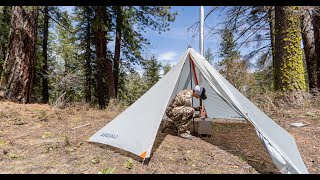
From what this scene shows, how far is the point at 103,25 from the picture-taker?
1032 cm

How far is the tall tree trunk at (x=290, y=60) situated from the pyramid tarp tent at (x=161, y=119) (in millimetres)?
3108

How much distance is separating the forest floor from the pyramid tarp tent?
0.62 ft

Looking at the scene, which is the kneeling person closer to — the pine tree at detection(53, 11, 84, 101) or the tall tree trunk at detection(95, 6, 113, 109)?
the pine tree at detection(53, 11, 84, 101)

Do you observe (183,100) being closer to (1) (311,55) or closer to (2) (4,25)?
(1) (311,55)

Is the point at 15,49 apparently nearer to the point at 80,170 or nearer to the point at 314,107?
the point at 80,170

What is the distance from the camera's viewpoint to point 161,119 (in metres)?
3.56

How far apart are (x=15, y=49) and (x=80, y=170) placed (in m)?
5.46

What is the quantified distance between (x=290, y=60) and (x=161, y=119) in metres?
4.69

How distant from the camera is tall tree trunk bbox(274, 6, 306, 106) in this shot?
6492 mm

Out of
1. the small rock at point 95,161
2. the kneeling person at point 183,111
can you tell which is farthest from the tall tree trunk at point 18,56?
the small rock at point 95,161

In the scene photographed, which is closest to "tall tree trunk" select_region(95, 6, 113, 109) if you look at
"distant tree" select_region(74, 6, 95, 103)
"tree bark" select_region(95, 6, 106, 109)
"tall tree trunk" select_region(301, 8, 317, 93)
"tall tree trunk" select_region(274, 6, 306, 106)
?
"tree bark" select_region(95, 6, 106, 109)

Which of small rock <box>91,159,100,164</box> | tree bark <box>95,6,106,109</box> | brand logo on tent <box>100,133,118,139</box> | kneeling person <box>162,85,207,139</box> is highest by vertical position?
tree bark <box>95,6,106,109</box>

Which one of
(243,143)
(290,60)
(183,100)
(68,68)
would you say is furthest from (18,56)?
(68,68)
